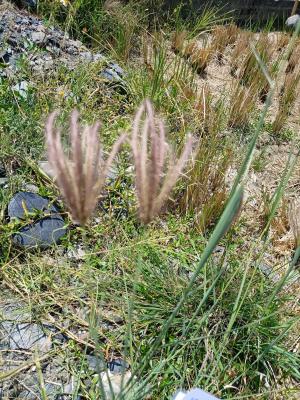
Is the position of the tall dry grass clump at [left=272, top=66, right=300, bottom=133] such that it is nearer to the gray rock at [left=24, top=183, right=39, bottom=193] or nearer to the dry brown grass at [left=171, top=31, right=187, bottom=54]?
the dry brown grass at [left=171, top=31, right=187, bottom=54]

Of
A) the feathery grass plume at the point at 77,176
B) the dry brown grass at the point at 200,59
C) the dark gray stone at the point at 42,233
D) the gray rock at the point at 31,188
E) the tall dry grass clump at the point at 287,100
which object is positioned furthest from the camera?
the dry brown grass at the point at 200,59

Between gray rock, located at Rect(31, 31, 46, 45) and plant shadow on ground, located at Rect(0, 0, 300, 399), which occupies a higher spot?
gray rock, located at Rect(31, 31, 46, 45)

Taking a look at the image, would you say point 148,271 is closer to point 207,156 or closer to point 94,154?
point 207,156

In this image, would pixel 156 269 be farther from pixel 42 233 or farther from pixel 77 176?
pixel 77 176

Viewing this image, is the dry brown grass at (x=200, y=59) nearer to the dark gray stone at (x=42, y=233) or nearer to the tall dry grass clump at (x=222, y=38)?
the tall dry grass clump at (x=222, y=38)

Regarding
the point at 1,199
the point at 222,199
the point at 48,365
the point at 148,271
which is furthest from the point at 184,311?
the point at 1,199

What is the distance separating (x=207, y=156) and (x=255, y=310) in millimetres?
960

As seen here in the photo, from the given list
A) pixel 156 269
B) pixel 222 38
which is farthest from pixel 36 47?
pixel 222 38

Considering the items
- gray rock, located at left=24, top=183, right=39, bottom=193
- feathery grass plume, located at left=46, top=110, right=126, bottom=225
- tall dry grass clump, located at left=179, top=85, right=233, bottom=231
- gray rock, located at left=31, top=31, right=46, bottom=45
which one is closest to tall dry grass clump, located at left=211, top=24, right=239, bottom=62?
tall dry grass clump, located at left=179, top=85, right=233, bottom=231

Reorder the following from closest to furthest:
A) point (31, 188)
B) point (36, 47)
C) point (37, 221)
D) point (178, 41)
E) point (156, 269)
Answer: point (156, 269) < point (37, 221) < point (31, 188) < point (36, 47) < point (178, 41)

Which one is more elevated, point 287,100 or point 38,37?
point 38,37

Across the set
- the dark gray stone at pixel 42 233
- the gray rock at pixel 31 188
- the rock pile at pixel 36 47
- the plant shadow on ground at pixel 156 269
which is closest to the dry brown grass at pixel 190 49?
the plant shadow on ground at pixel 156 269

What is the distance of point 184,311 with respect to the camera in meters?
1.77

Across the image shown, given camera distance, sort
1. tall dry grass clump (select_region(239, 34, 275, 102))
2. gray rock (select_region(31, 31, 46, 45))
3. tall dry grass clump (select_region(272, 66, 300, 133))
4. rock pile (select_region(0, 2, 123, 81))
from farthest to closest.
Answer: tall dry grass clump (select_region(239, 34, 275, 102)) < tall dry grass clump (select_region(272, 66, 300, 133)) < gray rock (select_region(31, 31, 46, 45)) < rock pile (select_region(0, 2, 123, 81))
